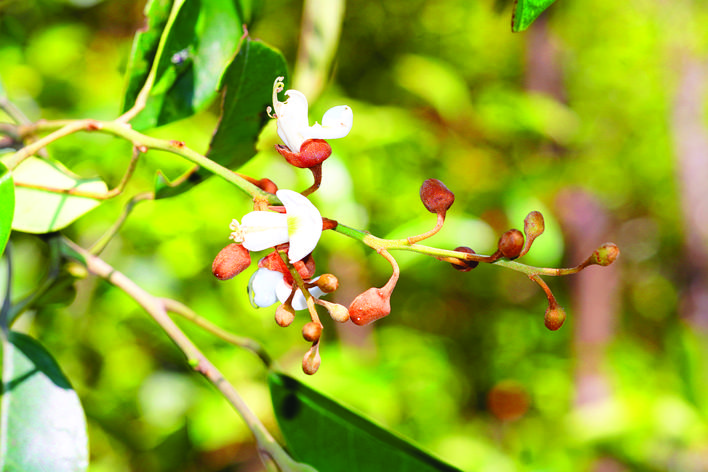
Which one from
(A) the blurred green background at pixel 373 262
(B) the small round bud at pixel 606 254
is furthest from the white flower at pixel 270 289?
(A) the blurred green background at pixel 373 262

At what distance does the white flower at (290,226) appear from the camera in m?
0.43

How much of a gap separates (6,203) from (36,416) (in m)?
0.29

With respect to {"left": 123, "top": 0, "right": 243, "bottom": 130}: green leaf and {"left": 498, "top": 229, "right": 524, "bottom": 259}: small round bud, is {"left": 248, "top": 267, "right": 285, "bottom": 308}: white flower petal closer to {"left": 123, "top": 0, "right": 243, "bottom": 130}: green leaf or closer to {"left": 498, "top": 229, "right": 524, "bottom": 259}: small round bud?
{"left": 498, "top": 229, "right": 524, "bottom": 259}: small round bud

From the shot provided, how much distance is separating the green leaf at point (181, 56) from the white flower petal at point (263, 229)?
1.02 feet

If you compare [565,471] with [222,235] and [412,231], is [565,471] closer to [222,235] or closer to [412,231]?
[412,231]

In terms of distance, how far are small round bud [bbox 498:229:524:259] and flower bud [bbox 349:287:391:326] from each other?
9 centimetres

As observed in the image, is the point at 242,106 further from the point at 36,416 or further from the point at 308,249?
the point at 36,416

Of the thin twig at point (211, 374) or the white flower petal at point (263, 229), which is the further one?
the thin twig at point (211, 374)

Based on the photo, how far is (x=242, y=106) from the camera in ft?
2.19

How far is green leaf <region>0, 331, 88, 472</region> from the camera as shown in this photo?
0.62 m

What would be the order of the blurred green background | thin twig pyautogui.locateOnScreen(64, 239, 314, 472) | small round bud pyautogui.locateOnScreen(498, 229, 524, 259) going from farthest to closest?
1. the blurred green background
2. thin twig pyautogui.locateOnScreen(64, 239, 314, 472)
3. small round bud pyautogui.locateOnScreen(498, 229, 524, 259)

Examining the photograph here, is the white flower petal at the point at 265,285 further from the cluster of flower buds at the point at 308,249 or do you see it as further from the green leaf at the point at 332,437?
the green leaf at the point at 332,437

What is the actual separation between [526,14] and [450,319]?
115 inches

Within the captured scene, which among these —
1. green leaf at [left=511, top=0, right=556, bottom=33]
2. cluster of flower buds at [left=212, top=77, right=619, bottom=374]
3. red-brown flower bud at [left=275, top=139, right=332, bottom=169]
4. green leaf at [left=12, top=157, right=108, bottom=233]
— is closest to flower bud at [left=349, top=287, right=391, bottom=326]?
cluster of flower buds at [left=212, top=77, right=619, bottom=374]
